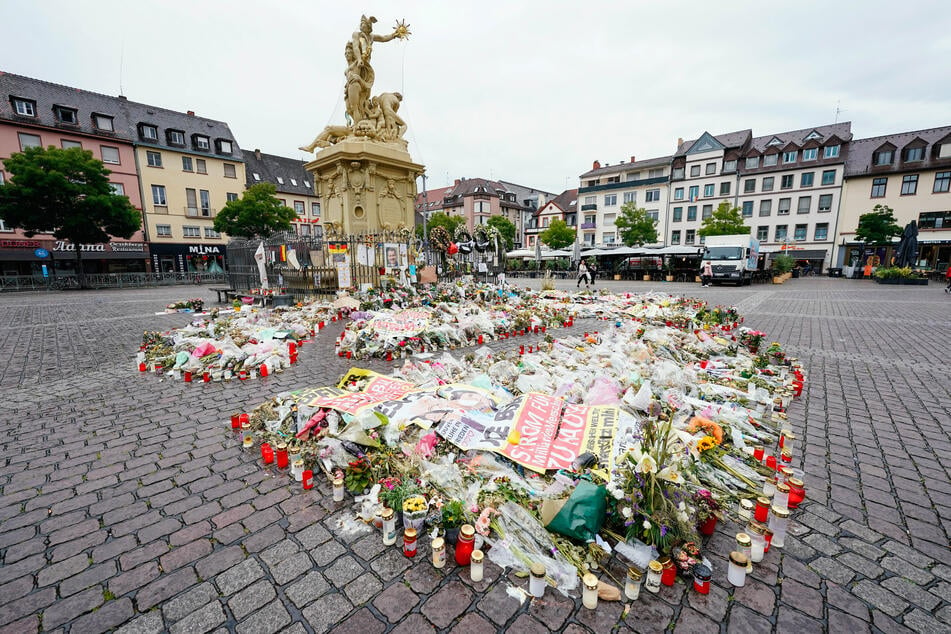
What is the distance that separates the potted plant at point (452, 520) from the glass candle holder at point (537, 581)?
1.85 ft

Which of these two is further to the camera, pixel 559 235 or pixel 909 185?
pixel 559 235

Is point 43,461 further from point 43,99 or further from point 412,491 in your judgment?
point 43,99

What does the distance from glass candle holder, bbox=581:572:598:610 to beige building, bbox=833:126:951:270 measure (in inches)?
1981

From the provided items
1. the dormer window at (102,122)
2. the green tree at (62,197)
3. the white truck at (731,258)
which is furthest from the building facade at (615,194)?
the dormer window at (102,122)

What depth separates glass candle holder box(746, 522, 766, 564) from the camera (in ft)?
7.89

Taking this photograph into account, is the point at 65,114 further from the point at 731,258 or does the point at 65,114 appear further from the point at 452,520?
the point at 731,258

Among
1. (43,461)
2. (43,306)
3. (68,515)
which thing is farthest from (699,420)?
(43,306)

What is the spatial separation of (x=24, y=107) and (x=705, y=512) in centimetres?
4960

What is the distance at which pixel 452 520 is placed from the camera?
2.60m

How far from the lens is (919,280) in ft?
80.3

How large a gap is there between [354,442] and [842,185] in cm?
5578

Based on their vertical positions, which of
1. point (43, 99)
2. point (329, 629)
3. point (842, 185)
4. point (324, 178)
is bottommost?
point (329, 629)

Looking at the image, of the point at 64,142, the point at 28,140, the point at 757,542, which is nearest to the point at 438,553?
the point at 757,542

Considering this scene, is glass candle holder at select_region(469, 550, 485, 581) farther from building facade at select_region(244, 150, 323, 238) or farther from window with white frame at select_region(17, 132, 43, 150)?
building facade at select_region(244, 150, 323, 238)
